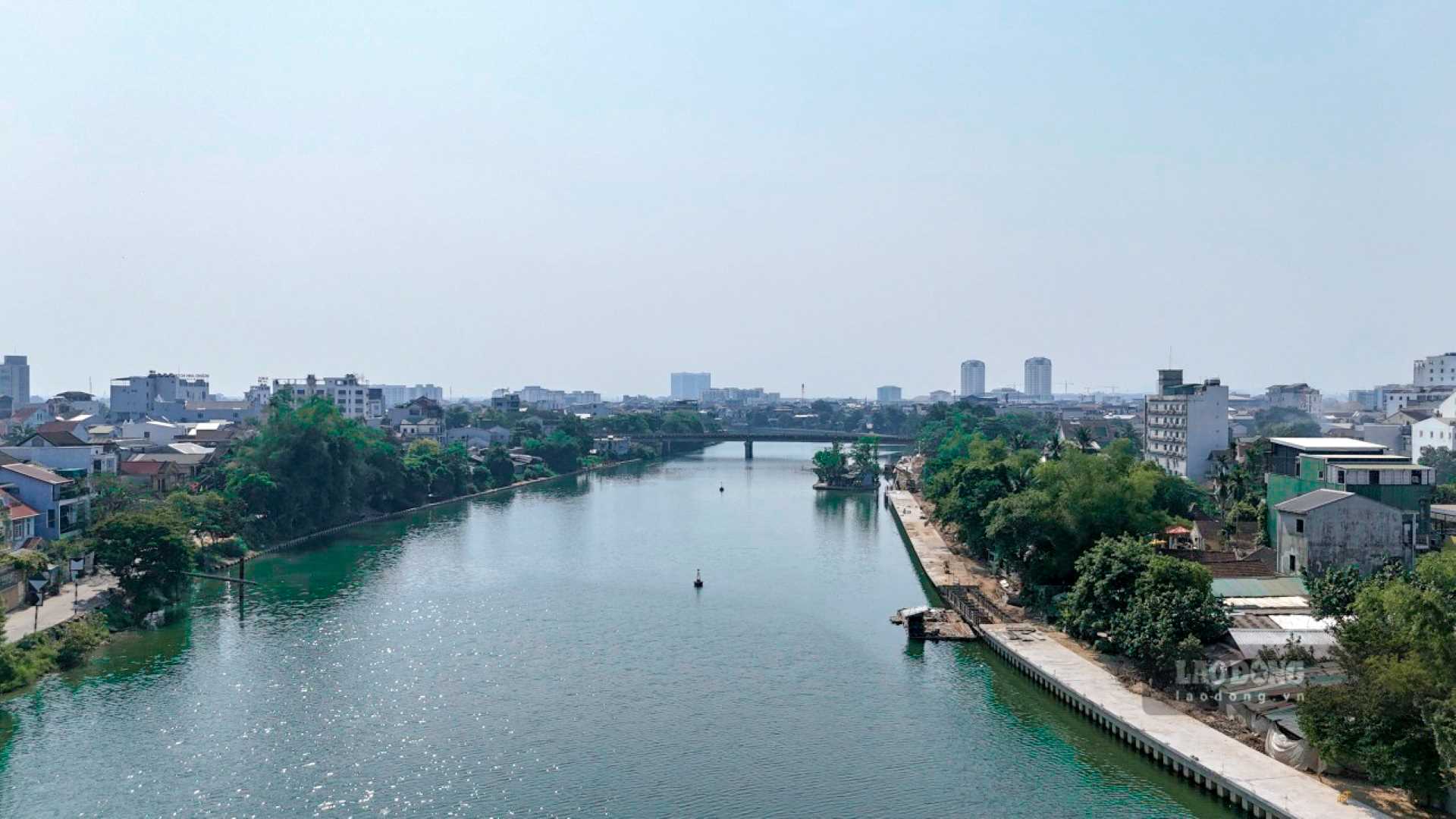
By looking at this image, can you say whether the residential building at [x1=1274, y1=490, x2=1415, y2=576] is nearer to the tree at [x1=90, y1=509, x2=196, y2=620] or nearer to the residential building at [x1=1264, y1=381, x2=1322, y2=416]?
the tree at [x1=90, y1=509, x2=196, y2=620]

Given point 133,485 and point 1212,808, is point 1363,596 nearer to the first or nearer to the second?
point 1212,808

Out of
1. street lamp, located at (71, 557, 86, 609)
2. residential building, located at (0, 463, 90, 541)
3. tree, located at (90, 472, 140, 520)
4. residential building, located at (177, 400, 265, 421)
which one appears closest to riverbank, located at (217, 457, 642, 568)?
tree, located at (90, 472, 140, 520)

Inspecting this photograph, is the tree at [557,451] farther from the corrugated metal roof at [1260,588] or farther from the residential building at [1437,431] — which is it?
the corrugated metal roof at [1260,588]

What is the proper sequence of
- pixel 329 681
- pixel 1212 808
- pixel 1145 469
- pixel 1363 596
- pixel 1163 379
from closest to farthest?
pixel 1212 808 < pixel 1363 596 < pixel 329 681 < pixel 1145 469 < pixel 1163 379

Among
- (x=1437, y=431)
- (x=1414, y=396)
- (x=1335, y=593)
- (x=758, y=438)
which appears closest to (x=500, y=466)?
(x=758, y=438)

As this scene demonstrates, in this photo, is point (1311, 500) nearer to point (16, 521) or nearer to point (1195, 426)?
point (1195, 426)

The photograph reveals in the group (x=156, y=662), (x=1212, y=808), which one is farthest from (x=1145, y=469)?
(x=156, y=662)
